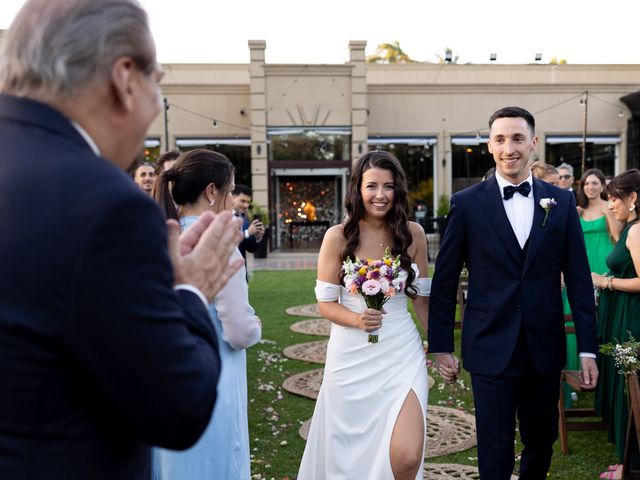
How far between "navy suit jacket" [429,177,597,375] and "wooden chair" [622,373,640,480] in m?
0.48

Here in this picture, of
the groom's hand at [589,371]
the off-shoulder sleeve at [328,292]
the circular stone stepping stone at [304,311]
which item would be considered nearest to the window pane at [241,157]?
the circular stone stepping stone at [304,311]

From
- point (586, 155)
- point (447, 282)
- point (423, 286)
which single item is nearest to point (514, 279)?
point (447, 282)

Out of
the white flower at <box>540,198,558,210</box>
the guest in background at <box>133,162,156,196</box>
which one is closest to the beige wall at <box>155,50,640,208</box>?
the guest in background at <box>133,162,156,196</box>

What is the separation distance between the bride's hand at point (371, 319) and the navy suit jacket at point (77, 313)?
272 cm

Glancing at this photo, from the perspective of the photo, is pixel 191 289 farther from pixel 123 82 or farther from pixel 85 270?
pixel 123 82

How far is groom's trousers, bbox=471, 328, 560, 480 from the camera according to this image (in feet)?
12.6

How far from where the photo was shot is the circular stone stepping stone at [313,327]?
10.2m

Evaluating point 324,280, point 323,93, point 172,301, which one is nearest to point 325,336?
point 324,280

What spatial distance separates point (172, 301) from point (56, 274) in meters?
0.23

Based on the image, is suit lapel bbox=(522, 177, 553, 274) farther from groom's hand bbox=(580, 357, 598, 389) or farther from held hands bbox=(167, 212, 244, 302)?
held hands bbox=(167, 212, 244, 302)

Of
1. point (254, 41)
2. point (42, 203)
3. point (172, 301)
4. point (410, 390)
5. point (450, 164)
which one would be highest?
point (254, 41)

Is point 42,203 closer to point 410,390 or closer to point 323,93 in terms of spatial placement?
point 410,390

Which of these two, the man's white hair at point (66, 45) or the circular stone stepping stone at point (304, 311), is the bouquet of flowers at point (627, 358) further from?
the circular stone stepping stone at point (304, 311)

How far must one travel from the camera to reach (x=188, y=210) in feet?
12.0
